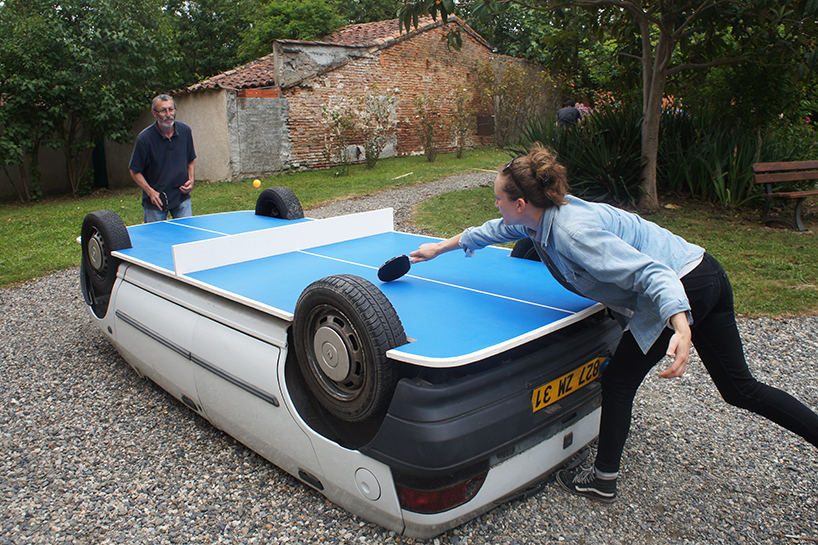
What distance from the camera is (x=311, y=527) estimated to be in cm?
243

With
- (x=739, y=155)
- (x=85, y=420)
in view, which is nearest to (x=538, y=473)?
(x=85, y=420)

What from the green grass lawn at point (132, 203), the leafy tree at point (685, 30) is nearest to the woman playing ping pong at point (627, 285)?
the leafy tree at point (685, 30)

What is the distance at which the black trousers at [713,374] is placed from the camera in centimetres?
230

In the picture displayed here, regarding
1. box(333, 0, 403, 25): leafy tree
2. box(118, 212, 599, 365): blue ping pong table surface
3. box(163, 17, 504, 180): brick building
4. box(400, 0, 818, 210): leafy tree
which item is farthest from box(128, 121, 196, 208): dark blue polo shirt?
box(333, 0, 403, 25): leafy tree

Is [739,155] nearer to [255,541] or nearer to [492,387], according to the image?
[492,387]

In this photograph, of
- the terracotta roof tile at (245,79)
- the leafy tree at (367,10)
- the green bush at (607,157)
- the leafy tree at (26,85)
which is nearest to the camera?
the green bush at (607,157)

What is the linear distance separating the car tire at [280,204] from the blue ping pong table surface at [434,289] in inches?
30.3

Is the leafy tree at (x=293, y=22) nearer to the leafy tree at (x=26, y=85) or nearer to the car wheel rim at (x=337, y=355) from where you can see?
the leafy tree at (x=26, y=85)

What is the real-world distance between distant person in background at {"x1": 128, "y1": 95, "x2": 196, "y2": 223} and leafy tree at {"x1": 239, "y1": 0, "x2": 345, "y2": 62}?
19232mm

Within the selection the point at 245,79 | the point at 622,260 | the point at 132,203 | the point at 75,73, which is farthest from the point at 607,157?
the point at 75,73

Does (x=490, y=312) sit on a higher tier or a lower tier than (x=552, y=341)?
higher

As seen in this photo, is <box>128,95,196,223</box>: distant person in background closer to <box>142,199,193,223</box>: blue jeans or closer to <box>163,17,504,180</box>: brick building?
<box>142,199,193,223</box>: blue jeans

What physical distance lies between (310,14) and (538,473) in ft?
80.3

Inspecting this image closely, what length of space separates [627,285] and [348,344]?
1.07m
